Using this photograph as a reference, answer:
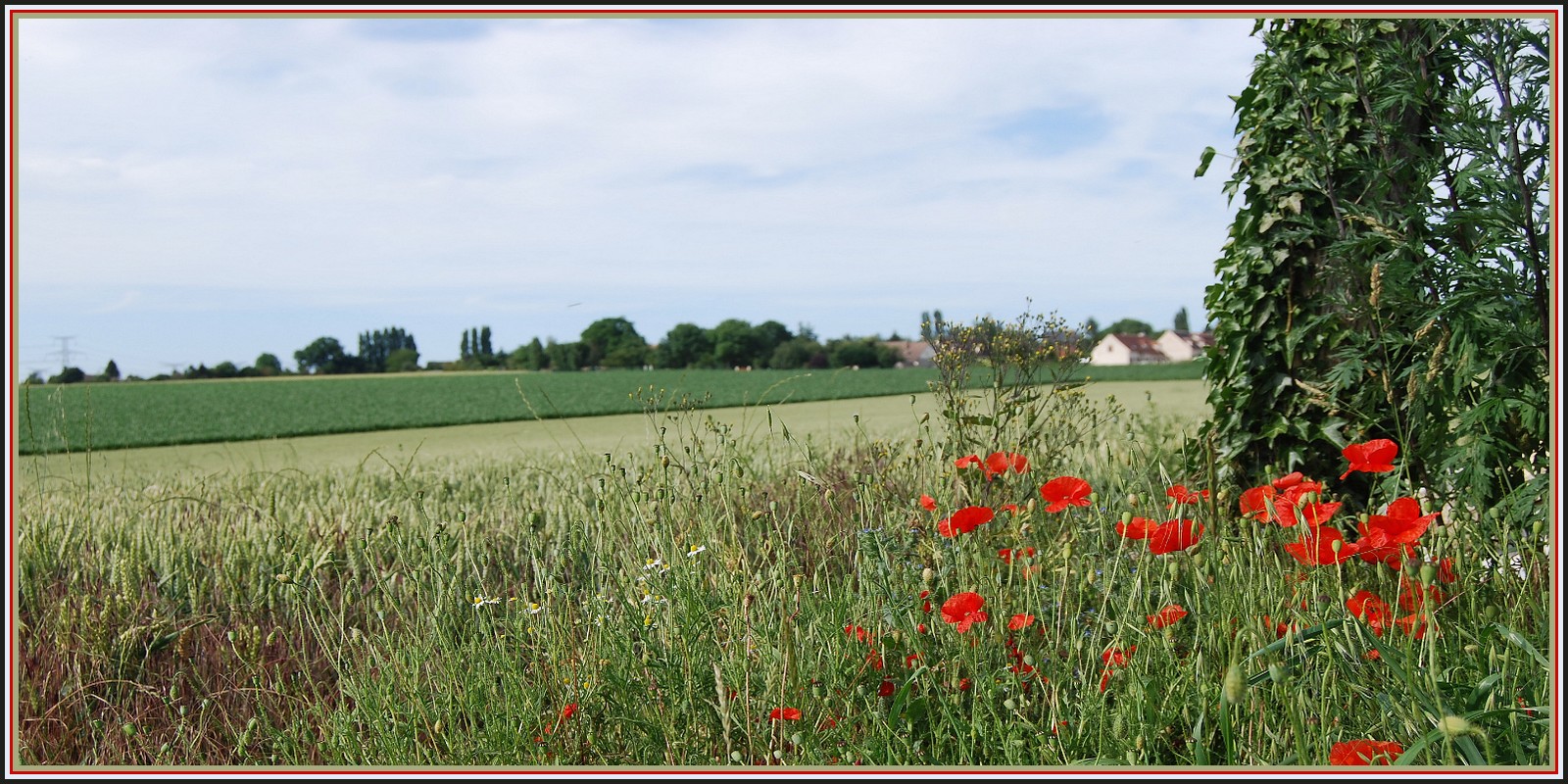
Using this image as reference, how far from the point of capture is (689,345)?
Answer: 56.3 feet

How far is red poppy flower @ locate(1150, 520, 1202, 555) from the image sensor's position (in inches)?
73.2

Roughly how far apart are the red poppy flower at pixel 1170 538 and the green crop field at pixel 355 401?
1.61 m

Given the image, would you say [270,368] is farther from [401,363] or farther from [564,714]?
[564,714]

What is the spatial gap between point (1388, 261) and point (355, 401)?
2209 centimetres

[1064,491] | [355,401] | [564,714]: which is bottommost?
[564,714]

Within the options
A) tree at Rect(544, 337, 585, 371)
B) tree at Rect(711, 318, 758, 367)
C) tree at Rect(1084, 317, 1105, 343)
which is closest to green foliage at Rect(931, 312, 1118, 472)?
tree at Rect(1084, 317, 1105, 343)

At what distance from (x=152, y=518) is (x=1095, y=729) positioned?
420 cm

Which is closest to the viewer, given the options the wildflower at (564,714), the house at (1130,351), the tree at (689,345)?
the wildflower at (564,714)

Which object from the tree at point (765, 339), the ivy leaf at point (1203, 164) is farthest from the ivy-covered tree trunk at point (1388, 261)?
the tree at point (765, 339)

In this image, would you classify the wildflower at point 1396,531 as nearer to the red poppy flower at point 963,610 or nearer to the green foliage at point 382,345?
the red poppy flower at point 963,610

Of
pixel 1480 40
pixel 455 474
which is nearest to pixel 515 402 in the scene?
pixel 455 474

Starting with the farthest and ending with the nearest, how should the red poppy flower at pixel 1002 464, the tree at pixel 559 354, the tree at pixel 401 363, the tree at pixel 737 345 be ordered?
1. the tree at pixel 401 363
2. the tree at pixel 559 354
3. the tree at pixel 737 345
4. the red poppy flower at pixel 1002 464

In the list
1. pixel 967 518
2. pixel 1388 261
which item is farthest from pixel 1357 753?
pixel 1388 261

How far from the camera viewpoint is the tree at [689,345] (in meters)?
16.9
